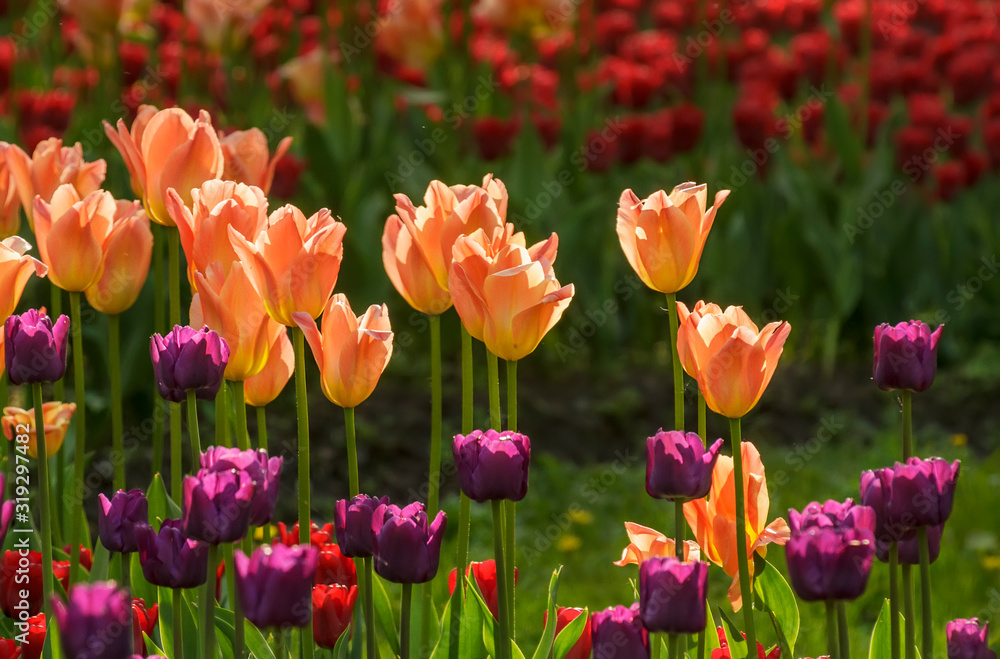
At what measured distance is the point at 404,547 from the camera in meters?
1.11

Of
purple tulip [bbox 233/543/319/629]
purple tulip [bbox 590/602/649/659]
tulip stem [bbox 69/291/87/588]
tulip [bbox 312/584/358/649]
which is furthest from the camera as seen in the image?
tulip stem [bbox 69/291/87/588]

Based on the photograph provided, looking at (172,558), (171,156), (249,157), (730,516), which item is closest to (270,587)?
(172,558)

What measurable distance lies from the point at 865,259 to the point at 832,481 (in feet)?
4.36

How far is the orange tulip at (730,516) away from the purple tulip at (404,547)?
383 millimetres

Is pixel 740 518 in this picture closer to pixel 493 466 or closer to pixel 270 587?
pixel 493 466

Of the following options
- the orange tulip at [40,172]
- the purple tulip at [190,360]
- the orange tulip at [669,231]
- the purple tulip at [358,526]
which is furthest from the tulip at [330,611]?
the orange tulip at [40,172]

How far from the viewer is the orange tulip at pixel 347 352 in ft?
4.14

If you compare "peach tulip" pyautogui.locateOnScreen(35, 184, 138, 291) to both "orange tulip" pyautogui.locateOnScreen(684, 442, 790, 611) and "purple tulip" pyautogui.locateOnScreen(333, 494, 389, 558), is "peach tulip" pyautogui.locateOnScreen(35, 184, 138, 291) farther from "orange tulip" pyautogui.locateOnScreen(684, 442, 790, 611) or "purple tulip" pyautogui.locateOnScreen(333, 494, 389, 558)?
"orange tulip" pyautogui.locateOnScreen(684, 442, 790, 611)

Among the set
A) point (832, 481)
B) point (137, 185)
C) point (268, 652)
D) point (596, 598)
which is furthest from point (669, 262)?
point (832, 481)

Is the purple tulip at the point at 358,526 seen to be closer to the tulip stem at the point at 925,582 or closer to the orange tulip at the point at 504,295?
the orange tulip at the point at 504,295

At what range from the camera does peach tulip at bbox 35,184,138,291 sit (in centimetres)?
146

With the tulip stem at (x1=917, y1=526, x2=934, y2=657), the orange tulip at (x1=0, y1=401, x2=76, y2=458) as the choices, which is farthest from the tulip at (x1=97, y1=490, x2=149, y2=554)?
the tulip stem at (x1=917, y1=526, x2=934, y2=657)

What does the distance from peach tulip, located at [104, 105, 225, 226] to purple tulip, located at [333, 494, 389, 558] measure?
0.56m

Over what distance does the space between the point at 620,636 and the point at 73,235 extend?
2.71 feet
